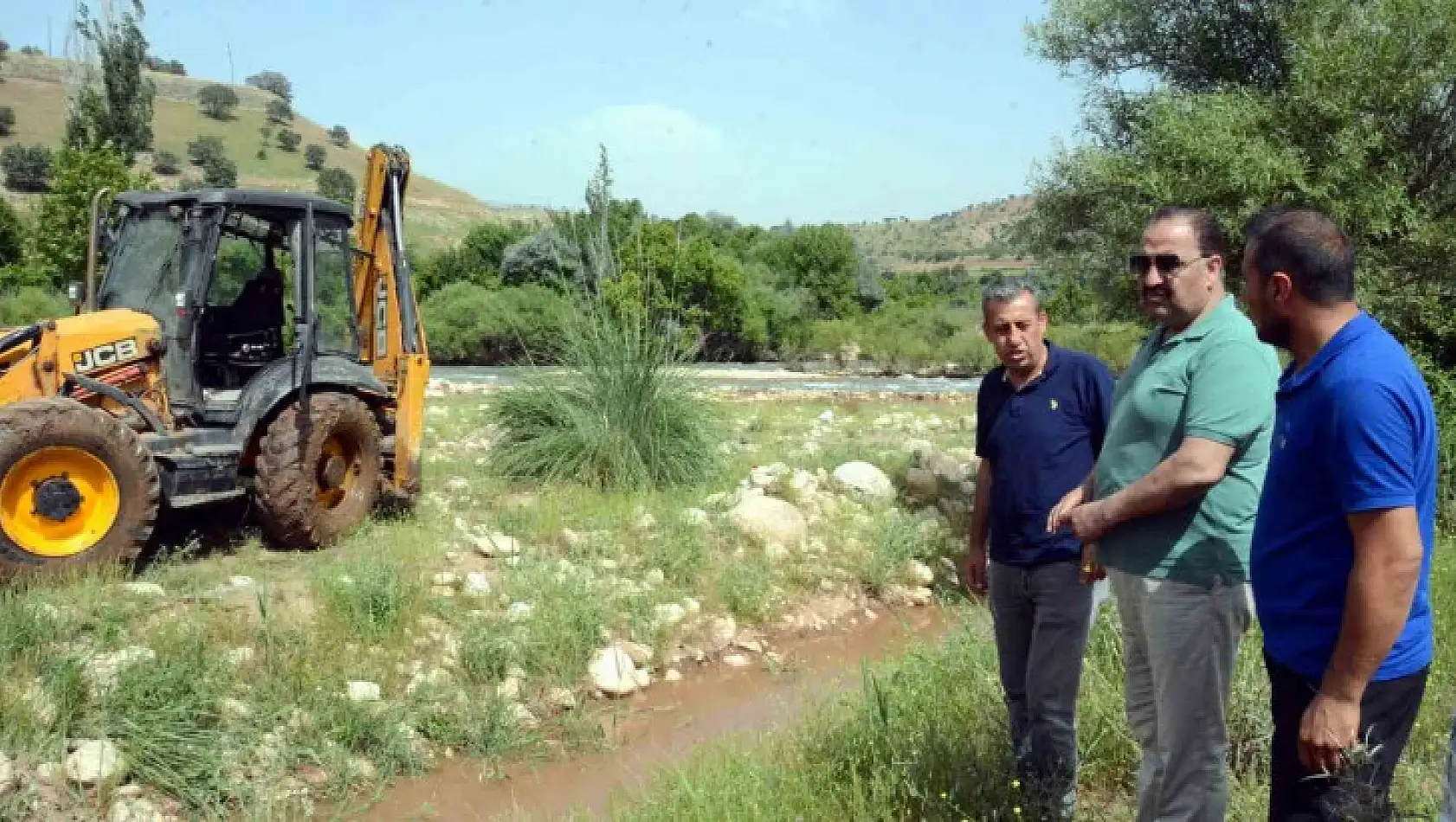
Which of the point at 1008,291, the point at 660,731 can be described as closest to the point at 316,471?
the point at 660,731

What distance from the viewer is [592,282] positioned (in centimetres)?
963

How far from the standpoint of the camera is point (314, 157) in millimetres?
63656

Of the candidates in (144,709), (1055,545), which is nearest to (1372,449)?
(1055,545)

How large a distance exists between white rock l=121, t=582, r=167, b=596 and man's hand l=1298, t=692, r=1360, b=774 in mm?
5231

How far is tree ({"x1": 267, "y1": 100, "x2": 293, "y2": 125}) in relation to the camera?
244 ft

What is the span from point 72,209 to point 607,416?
20.6m

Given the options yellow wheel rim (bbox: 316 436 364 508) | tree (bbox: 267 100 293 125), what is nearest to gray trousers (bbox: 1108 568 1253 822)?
yellow wheel rim (bbox: 316 436 364 508)

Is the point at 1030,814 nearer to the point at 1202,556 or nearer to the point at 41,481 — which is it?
the point at 1202,556

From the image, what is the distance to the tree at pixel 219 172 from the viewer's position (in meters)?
48.3

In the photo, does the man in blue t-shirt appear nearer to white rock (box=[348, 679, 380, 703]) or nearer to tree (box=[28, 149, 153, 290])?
white rock (box=[348, 679, 380, 703])

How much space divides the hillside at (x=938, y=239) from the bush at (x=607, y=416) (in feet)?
203

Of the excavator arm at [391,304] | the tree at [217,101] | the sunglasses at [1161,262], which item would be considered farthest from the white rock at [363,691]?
the tree at [217,101]

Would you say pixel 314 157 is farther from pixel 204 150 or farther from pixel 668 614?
pixel 668 614

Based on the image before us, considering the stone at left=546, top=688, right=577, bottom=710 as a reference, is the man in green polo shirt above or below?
above
